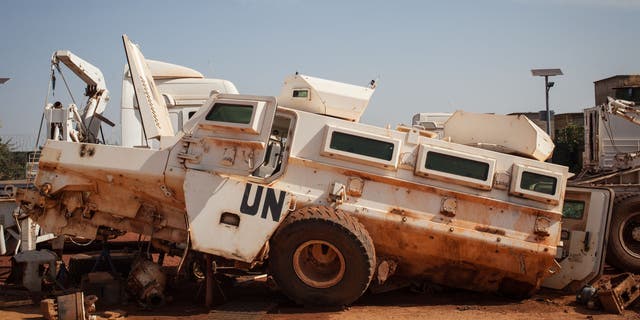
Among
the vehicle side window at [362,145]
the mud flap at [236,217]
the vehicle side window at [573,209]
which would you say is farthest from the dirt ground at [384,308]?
the vehicle side window at [362,145]

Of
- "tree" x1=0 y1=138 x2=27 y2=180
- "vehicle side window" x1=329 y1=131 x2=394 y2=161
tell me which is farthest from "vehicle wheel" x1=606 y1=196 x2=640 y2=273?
"tree" x1=0 y1=138 x2=27 y2=180

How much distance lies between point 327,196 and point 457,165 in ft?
5.56

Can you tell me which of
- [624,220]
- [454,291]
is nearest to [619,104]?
[624,220]

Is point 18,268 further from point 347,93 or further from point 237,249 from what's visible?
point 347,93

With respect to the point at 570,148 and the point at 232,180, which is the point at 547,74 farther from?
the point at 232,180

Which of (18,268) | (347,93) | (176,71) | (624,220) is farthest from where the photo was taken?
(176,71)

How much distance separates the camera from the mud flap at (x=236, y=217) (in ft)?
25.8

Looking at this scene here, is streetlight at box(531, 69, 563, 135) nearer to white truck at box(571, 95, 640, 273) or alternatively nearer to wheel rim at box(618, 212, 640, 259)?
white truck at box(571, 95, 640, 273)

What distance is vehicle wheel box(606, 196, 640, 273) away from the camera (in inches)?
416

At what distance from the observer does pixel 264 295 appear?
885 cm

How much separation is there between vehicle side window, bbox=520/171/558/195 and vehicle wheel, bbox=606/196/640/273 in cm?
326

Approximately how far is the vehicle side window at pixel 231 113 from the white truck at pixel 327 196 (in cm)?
2

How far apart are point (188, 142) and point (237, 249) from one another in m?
1.56

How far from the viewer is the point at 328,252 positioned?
26.6ft
